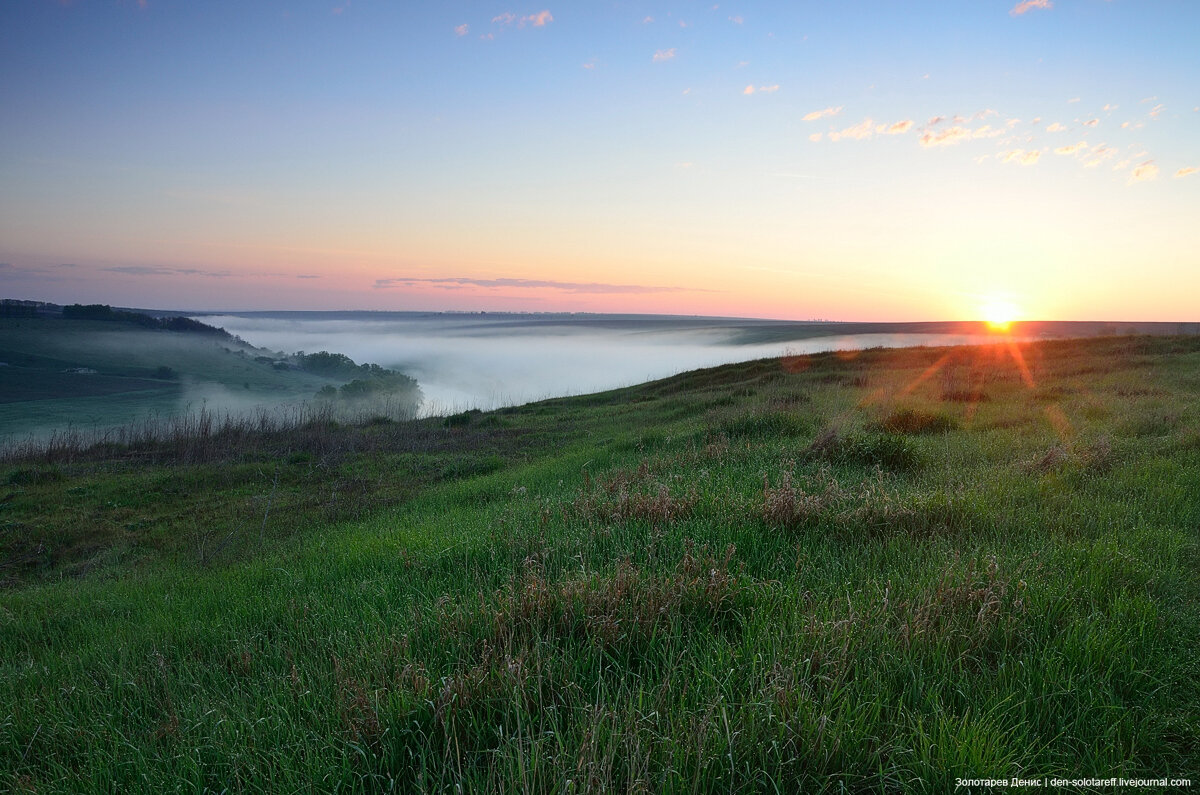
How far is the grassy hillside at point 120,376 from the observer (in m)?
54.0

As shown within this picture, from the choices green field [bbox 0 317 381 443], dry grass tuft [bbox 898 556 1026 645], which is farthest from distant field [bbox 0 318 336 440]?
dry grass tuft [bbox 898 556 1026 645]

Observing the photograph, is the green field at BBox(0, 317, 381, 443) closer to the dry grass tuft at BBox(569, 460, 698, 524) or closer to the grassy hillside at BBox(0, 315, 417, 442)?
the grassy hillside at BBox(0, 315, 417, 442)

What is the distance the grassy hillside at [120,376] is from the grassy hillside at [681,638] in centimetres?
4615

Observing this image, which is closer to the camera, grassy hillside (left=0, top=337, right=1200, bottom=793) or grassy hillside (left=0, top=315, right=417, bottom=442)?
grassy hillside (left=0, top=337, right=1200, bottom=793)

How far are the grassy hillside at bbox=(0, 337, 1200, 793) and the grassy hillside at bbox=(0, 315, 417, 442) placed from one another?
46151 millimetres

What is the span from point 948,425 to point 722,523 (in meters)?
8.32

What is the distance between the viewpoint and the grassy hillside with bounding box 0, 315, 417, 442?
2126 inches

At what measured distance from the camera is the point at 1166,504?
18.6 feet

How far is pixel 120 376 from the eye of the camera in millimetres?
77688

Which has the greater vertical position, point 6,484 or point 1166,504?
point 1166,504

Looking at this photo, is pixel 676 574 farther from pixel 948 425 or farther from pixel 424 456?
pixel 424 456

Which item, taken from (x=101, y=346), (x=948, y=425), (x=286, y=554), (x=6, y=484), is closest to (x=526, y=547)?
(x=286, y=554)

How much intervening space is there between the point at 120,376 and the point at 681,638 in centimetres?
10035

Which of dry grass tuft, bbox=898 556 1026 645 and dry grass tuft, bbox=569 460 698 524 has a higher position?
dry grass tuft, bbox=898 556 1026 645
